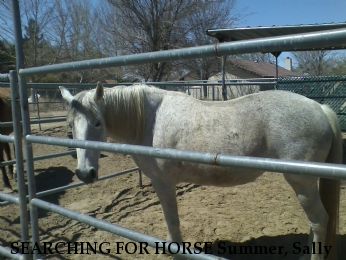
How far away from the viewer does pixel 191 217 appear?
4004 millimetres

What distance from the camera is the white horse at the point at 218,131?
2617mm

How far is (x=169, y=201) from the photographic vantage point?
2.98 metres

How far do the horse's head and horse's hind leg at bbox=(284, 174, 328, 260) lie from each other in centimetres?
152

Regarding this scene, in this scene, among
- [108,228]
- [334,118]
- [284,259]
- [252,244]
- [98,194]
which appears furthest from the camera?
[98,194]

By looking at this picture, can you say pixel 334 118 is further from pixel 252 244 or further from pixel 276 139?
pixel 252 244

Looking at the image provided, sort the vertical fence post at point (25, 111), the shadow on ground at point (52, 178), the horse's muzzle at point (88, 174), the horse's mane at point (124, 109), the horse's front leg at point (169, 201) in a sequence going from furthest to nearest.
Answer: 1. the shadow on ground at point (52, 178)
2. the horse's front leg at point (169, 201)
3. the horse's mane at point (124, 109)
4. the horse's muzzle at point (88, 174)
5. the vertical fence post at point (25, 111)

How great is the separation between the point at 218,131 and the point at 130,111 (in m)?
0.78

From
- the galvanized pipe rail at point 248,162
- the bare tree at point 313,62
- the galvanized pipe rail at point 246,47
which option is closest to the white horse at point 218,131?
the galvanized pipe rail at point 246,47

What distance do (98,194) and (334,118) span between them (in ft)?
11.4

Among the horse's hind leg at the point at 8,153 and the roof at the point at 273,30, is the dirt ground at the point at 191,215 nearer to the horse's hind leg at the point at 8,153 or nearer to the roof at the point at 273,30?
the horse's hind leg at the point at 8,153

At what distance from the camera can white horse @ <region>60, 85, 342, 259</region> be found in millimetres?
2617

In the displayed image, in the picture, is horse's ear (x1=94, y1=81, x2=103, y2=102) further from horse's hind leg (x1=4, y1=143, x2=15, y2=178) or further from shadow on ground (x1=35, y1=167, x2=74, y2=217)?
horse's hind leg (x1=4, y1=143, x2=15, y2=178)

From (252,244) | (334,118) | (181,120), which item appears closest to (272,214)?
(252,244)

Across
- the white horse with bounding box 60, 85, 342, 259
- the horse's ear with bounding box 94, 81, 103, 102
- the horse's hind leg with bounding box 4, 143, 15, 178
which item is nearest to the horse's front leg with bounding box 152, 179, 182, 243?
the white horse with bounding box 60, 85, 342, 259
